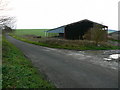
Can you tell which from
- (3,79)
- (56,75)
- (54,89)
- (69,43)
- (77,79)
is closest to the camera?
(54,89)

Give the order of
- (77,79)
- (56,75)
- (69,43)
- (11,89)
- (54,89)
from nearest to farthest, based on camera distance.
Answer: (11,89) < (54,89) < (77,79) < (56,75) < (69,43)

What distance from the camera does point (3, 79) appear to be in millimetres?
5805

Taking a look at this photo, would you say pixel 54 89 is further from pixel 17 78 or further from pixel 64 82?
pixel 17 78

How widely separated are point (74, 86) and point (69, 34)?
2854cm

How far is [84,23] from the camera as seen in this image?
33562 millimetres

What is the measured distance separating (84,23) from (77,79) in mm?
28636

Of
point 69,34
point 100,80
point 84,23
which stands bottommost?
point 100,80

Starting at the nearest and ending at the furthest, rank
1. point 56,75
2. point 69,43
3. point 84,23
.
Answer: point 56,75 → point 69,43 → point 84,23

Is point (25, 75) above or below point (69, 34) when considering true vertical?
below

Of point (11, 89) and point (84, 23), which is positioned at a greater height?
point (84, 23)

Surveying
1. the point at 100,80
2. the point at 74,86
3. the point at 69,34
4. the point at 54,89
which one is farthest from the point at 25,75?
the point at 69,34

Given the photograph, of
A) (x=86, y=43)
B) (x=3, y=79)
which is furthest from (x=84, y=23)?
(x=3, y=79)

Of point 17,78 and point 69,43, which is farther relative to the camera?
point 69,43

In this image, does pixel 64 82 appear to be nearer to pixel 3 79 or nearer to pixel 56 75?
pixel 56 75
